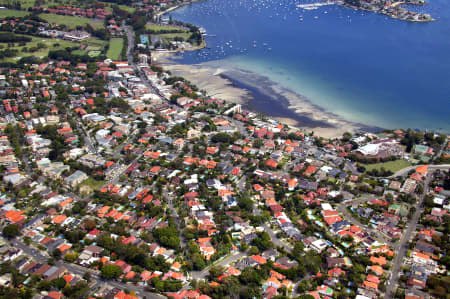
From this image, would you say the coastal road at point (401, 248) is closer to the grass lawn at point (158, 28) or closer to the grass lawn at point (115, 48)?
the grass lawn at point (115, 48)

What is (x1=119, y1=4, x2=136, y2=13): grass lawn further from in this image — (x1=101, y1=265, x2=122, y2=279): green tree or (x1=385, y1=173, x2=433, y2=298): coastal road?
(x1=385, y1=173, x2=433, y2=298): coastal road

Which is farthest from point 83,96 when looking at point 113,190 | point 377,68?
point 377,68

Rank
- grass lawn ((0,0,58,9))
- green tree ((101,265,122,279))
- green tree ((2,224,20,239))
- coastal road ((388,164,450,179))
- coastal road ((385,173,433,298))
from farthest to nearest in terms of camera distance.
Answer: grass lawn ((0,0,58,9))
coastal road ((388,164,450,179))
green tree ((2,224,20,239))
coastal road ((385,173,433,298))
green tree ((101,265,122,279))

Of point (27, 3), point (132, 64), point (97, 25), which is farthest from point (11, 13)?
point (132, 64)

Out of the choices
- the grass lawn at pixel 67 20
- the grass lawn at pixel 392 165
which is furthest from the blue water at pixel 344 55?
the grass lawn at pixel 67 20

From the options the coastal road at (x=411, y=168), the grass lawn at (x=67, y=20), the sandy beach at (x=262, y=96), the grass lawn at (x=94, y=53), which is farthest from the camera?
the grass lawn at (x=67, y=20)

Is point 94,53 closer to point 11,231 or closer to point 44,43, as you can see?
point 44,43

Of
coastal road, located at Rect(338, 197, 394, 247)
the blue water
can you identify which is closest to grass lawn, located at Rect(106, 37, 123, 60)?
the blue water
